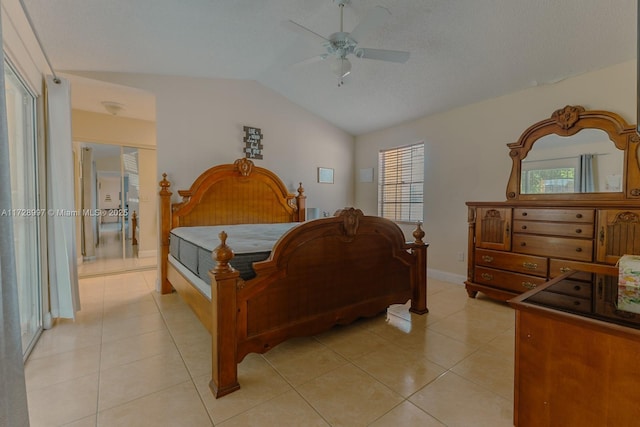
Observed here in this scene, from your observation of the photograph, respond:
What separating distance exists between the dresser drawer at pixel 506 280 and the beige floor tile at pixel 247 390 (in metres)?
2.54

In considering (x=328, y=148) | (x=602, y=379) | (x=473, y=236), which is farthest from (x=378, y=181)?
(x=602, y=379)

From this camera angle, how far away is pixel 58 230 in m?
2.58

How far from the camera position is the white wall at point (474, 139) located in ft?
9.18

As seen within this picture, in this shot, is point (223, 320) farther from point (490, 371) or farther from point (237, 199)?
point (237, 199)

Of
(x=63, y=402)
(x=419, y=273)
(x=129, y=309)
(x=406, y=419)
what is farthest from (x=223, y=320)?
(x=129, y=309)

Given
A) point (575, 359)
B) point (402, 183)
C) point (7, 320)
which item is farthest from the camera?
point (402, 183)

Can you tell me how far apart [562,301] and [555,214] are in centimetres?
199

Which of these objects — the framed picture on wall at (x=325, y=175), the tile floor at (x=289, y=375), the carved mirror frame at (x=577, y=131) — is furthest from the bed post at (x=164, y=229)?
the carved mirror frame at (x=577, y=131)

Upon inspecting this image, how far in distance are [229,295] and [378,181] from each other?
153 inches

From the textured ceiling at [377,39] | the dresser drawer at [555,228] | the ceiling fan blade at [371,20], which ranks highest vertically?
the textured ceiling at [377,39]

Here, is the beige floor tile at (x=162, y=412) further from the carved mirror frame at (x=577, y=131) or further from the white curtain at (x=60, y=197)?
the carved mirror frame at (x=577, y=131)

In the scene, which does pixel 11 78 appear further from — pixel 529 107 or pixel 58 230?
pixel 529 107

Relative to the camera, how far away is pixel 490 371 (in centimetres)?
191

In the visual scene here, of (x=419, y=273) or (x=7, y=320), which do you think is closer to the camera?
(x=7, y=320)
